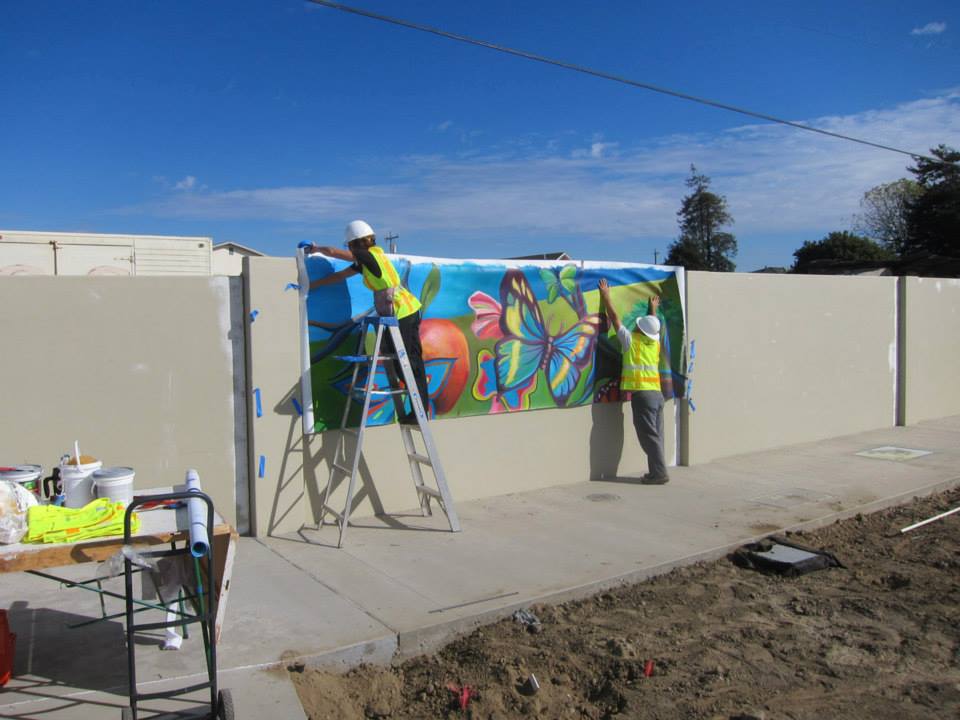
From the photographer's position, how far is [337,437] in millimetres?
7145

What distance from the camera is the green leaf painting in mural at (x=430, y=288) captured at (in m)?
7.57

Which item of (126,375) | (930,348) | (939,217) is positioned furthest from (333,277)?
(939,217)

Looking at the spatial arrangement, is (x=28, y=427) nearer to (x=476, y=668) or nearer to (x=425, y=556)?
(x=425, y=556)

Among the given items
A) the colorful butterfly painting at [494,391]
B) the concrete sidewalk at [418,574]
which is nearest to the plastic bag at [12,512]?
the concrete sidewalk at [418,574]

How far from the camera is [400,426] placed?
7277mm

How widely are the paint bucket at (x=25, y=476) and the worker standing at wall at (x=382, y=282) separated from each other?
3.17 metres

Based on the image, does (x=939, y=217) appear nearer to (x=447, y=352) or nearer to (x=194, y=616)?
(x=447, y=352)

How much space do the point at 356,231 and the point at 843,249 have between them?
47345 millimetres

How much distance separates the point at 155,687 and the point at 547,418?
5251 millimetres

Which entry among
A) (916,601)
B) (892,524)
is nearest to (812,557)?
(916,601)

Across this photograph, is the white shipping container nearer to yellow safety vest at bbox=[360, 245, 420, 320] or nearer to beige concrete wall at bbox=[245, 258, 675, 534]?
beige concrete wall at bbox=[245, 258, 675, 534]

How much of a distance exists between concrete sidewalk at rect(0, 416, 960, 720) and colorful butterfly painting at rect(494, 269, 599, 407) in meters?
1.18

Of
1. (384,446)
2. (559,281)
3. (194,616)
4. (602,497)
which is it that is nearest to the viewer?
(194,616)

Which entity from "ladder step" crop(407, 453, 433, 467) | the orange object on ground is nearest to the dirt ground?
the orange object on ground
